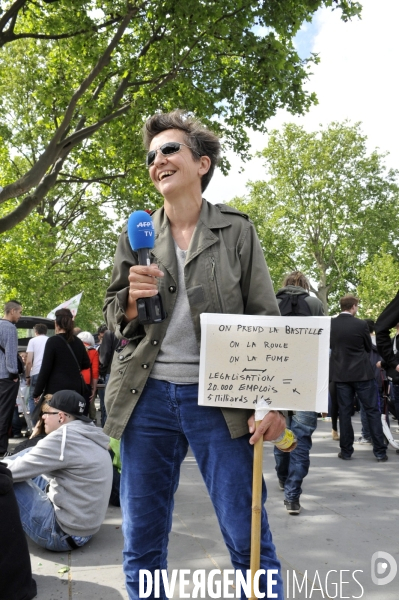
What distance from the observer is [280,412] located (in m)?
2.14

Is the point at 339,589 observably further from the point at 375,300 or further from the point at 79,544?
the point at 375,300

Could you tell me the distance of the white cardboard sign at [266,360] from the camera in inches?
82.6

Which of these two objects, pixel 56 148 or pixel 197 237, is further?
pixel 56 148

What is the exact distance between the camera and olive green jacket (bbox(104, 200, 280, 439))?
218 cm

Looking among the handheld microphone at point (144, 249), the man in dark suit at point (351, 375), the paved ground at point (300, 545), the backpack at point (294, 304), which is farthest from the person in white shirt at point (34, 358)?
the handheld microphone at point (144, 249)

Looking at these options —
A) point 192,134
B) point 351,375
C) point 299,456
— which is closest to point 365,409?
point 351,375

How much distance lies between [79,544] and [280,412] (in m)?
2.51

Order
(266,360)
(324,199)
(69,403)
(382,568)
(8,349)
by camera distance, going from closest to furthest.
→ (266,360)
(382,568)
(69,403)
(8,349)
(324,199)

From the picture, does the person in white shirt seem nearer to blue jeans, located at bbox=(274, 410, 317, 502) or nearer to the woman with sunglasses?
blue jeans, located at bbox=(274, 410, 317, 502)

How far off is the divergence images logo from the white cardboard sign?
194cm

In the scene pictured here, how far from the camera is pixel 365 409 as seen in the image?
759 centimetres

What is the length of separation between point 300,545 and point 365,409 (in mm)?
3867

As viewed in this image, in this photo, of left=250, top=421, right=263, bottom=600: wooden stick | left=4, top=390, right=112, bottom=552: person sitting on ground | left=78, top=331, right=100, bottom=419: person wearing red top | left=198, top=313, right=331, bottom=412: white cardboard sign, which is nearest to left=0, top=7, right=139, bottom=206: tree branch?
left=78, top=331, right=100, bottom=419: person wearing red top

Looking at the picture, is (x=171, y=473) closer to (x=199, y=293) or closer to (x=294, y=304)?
(x=199, y=293)
